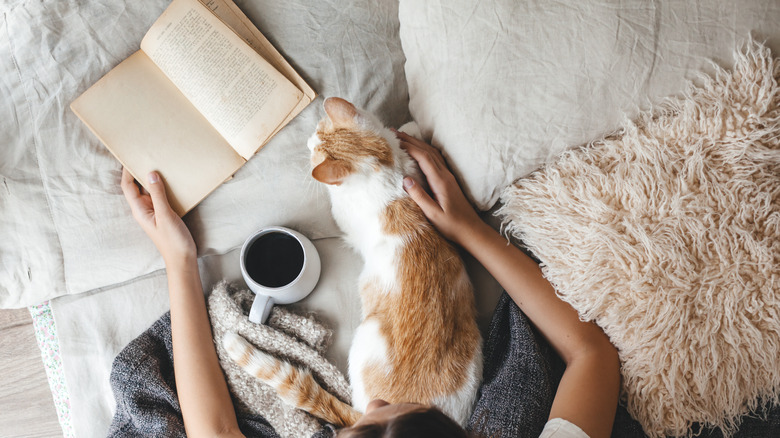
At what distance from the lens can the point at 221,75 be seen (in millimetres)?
897

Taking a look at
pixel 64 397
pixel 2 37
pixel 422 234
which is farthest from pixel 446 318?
pixel 2 37

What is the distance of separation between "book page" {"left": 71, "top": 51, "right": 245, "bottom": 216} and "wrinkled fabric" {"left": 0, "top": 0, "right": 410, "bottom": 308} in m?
0.03

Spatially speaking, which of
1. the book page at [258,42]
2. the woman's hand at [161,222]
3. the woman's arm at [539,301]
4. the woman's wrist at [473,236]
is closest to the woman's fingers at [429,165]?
the woman's arm at [539,301]

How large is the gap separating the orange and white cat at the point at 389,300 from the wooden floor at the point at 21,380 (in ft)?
1.97

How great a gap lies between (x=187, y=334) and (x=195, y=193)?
0.28 metres

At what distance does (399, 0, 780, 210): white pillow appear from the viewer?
0.72 m

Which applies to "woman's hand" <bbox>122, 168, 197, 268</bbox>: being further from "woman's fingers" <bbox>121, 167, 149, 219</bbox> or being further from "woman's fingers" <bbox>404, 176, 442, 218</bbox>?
"woman's fingers" <bbox>404, 176, 442, 218</bbox>

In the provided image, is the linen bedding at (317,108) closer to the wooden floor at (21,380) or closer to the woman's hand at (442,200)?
the woman's hand at (442,200)

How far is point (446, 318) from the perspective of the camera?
0.79 metres

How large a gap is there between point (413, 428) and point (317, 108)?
68 cm

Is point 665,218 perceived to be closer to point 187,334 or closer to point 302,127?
point 302,127

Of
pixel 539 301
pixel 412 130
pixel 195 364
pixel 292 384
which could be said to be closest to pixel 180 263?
pixel 195 364

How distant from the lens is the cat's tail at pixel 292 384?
817 millimetres

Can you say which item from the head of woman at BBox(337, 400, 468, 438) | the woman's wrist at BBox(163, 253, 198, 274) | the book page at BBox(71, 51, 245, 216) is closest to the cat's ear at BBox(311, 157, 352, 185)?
the book page at BBox(71, 51, 245, 216)
